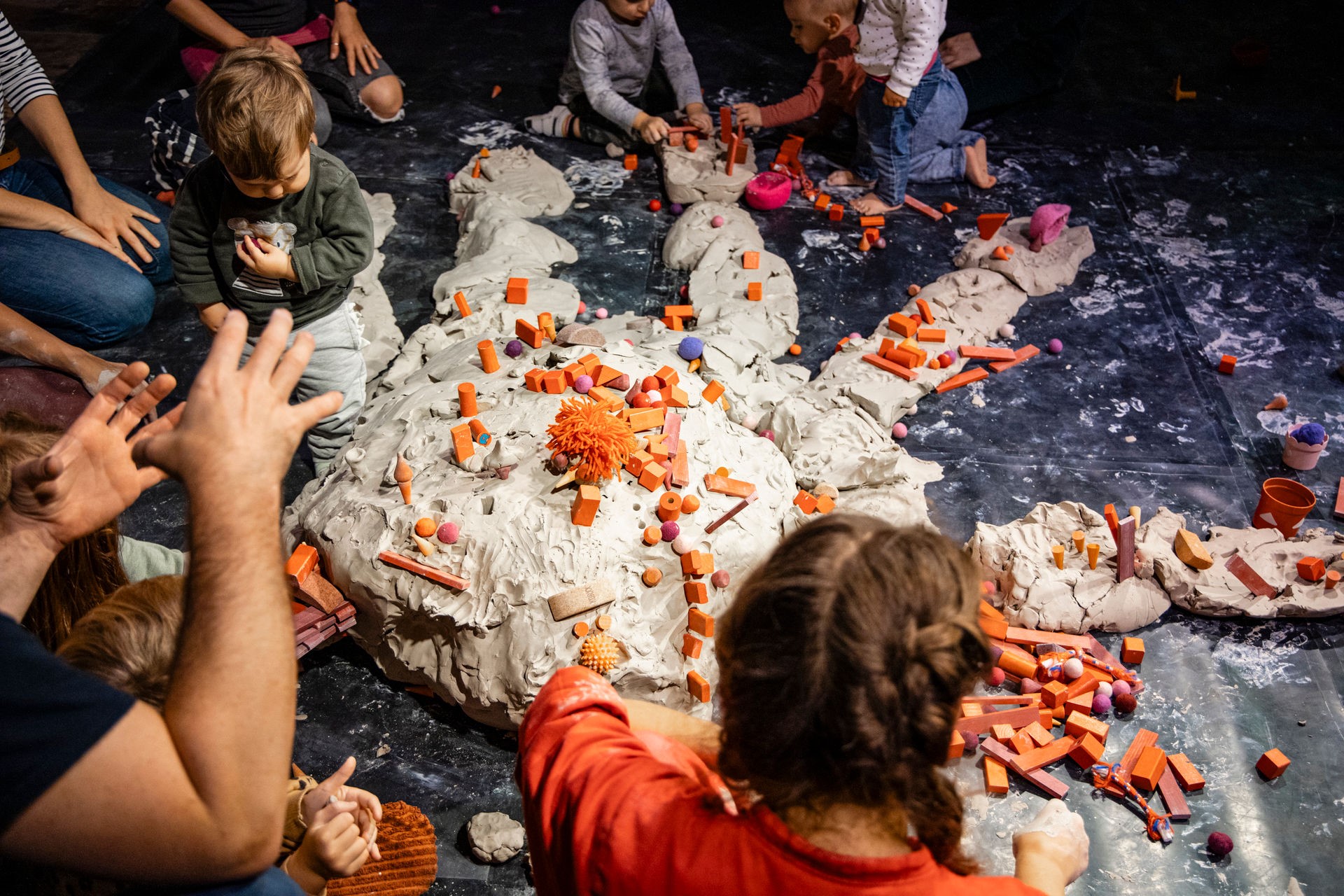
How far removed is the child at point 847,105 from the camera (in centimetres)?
432

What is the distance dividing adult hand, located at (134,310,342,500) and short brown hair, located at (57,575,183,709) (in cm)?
28

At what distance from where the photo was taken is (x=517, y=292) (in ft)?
11.8

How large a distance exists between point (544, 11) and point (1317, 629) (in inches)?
221

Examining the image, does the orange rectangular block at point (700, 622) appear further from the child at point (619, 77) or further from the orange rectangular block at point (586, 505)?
the child at point (619, 77)

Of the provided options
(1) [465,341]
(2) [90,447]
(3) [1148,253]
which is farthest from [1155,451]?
(2) [90,447]

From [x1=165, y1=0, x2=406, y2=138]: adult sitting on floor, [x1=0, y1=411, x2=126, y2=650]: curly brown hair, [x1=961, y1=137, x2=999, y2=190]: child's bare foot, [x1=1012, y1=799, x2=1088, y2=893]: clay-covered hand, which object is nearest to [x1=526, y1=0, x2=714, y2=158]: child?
[x1=165, y1=0, x2=406, y2=138]: adult sitting on floor

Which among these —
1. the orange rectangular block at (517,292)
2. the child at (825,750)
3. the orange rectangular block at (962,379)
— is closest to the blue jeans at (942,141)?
the orange rectangular block at (962,379)

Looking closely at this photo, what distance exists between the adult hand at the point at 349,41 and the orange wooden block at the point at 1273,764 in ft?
16.3

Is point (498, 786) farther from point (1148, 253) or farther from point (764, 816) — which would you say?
point (1148, 253)

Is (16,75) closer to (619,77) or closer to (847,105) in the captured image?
(619,77)

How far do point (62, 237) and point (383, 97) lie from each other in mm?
1902

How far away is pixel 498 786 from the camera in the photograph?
98.0 inches

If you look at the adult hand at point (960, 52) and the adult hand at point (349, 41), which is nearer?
the adult hand at point (349, 41)

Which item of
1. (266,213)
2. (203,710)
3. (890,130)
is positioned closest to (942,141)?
(890,130)
